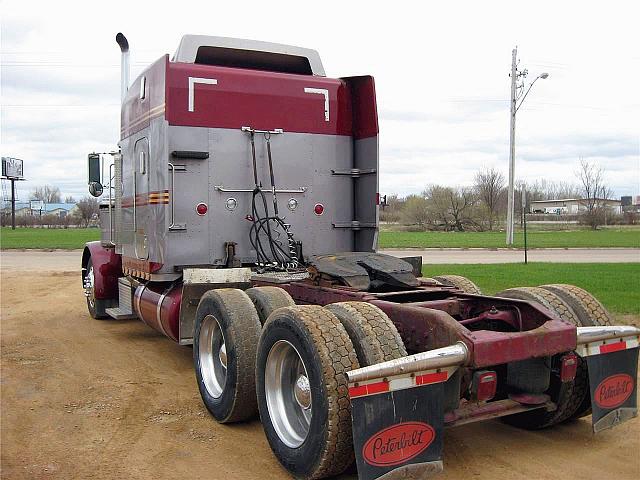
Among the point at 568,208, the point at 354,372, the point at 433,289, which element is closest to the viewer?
the point at 354,372

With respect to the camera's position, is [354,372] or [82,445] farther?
[82,445]

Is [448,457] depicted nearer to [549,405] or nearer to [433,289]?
[549,405]

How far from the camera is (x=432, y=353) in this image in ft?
13.2

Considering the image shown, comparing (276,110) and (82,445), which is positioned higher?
(276,110)

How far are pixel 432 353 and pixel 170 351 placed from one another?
5425 mm

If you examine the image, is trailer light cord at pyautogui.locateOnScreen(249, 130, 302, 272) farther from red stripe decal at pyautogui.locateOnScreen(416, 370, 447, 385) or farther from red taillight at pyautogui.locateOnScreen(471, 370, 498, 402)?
red stripe decal at pyautogui.locateOnScreen(416, 370, 447, 385)

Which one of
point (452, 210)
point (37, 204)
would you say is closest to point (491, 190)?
point (452, 210)

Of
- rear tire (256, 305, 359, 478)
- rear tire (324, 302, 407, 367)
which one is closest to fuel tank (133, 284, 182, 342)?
rear tire (256, 305, 359, 478)

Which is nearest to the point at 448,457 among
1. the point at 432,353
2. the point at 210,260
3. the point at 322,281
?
the point at 432,353

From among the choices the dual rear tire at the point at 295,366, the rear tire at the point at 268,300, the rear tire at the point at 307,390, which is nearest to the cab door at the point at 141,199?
the dual rear tire at the point at 295,366

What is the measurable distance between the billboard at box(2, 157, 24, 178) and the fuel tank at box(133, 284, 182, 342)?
8051cm

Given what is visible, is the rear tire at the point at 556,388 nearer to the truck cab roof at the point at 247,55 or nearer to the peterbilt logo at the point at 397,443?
the peterbilt logo at the point at 397,443

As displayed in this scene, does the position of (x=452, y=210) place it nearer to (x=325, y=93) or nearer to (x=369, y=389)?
(x=325, y=93)

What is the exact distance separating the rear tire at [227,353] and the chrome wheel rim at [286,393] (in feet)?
1.87
